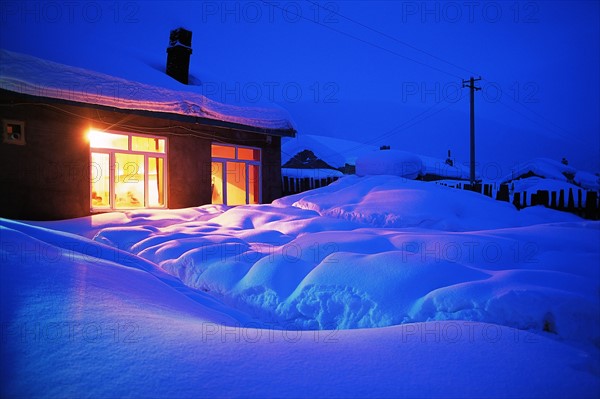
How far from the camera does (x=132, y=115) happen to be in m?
9.09

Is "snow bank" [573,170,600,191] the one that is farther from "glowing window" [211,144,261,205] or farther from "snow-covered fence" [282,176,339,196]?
"glowing window" [211,144,261,205]

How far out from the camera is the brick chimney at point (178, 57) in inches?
438

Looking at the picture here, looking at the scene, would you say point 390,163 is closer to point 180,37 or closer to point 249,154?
point 249,154

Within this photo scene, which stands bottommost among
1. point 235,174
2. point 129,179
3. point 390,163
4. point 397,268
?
point 397,268

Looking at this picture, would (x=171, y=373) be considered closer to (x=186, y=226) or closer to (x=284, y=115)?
(x=186, y=226)

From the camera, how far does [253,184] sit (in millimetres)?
12562

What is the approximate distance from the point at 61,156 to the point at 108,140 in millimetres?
1175

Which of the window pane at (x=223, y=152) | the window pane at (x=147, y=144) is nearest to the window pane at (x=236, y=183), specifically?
the window pane at (x=223, y=152)

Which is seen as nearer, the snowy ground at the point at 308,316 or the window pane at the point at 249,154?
the snowy ground at the point at 308,316

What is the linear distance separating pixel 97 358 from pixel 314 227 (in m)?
4.46

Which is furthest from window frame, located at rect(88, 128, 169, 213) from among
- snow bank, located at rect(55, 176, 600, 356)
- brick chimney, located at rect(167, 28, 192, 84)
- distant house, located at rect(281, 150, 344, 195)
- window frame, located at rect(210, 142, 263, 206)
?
distant house, located at rect(281, 150, 344, 195)

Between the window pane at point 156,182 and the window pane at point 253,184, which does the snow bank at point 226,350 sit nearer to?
the window pane at point 156,182

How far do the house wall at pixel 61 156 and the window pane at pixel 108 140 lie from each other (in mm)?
236

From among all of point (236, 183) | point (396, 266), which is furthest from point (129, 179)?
point (396, 266)
